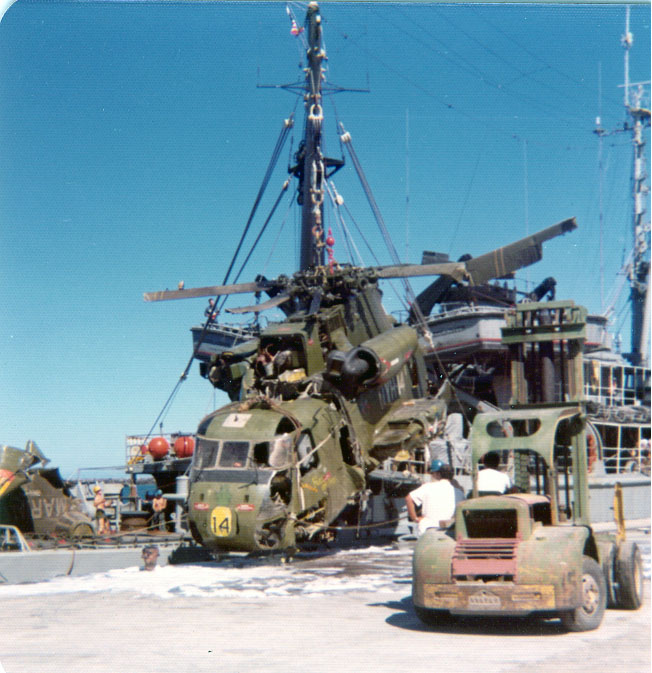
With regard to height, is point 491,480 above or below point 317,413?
below

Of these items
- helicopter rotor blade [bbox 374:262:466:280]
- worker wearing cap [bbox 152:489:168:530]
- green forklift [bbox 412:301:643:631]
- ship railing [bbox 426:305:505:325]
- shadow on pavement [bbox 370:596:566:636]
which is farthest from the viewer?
ship railing [bbox 426:305:505:325]

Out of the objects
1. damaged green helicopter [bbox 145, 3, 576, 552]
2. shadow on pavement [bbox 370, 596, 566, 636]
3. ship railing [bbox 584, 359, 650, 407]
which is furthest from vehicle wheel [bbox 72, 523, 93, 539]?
ship railing [bbox 584, 359, 650, 407]

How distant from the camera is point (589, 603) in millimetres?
7770

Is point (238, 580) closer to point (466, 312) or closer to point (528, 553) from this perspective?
point (528, 553)

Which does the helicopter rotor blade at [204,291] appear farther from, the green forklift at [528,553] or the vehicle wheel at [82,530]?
the green forklift at [528,553]

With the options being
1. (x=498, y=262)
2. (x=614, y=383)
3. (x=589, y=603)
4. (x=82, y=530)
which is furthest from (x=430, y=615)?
(x=614, y=383)

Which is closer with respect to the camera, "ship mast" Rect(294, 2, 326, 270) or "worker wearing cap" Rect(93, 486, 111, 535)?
"worker wearing cap" Rect(93, 486, 111, 535)

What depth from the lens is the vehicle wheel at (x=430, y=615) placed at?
801 centimetres

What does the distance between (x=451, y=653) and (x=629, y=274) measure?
82.4 ft

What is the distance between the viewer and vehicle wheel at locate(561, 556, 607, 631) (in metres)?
7.57

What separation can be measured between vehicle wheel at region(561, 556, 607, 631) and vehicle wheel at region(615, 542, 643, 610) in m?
0.64

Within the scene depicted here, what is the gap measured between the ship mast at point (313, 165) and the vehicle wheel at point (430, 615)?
18823 mm

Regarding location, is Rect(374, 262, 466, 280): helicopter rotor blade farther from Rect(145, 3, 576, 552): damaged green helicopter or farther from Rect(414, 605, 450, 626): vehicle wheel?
Rect(414, 605, 450, 626): vehicle wheel

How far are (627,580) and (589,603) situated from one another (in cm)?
107
